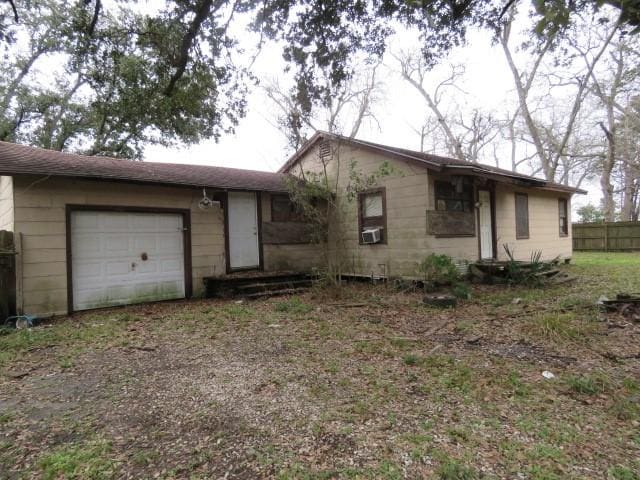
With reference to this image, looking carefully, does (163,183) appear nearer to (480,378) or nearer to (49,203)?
(49,203)

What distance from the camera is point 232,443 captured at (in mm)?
2412

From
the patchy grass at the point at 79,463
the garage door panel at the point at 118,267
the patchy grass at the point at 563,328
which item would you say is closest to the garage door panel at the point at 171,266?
the garage door panel at the point at 118,267

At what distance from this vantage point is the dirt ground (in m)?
2.20

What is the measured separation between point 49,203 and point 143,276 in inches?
84.4

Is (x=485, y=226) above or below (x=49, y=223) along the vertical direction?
below

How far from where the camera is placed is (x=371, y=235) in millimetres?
9438

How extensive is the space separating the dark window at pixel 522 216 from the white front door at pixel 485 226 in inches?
65.0

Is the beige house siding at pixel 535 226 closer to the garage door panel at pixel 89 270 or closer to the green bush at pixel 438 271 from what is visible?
the green bush at pixel 438 271

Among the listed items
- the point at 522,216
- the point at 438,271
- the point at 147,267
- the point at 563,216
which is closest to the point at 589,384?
the point at 438,271

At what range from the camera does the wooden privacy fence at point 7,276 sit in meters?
5.72

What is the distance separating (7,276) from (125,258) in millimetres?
1869

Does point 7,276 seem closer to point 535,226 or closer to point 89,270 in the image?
point 89,270

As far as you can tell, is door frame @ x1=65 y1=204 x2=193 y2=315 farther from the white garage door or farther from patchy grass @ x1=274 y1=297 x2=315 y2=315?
patchy grass @ x1=274 y1=297 x2=315 y2=315

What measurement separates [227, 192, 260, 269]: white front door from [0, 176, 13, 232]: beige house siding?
4061mm
